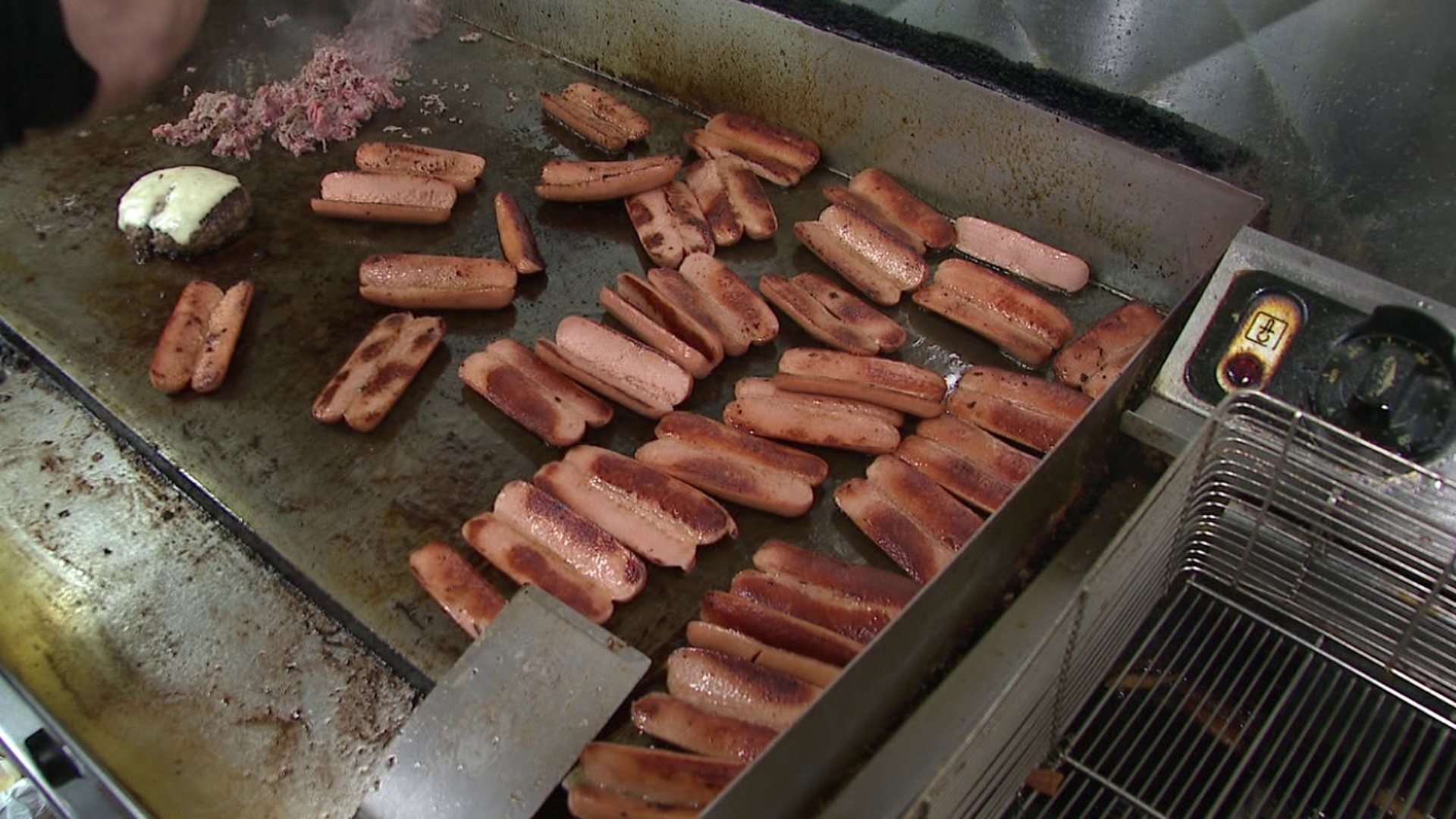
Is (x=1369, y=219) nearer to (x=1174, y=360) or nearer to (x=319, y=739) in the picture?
(x=1174, y=360)

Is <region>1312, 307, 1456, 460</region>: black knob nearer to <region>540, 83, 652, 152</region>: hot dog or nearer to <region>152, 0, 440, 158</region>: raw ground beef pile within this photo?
<region>540, 83, 652, 152</region>: hot dog

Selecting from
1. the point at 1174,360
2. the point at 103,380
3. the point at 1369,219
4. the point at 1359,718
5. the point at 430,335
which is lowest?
the point at 103,380

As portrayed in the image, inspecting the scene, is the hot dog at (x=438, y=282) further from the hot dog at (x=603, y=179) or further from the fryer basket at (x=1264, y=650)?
the fryer basket at (x=1264, y=650)

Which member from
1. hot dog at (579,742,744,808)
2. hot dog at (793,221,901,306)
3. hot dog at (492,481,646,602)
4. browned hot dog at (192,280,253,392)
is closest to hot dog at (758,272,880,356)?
hot dog at (793,221,901,306)

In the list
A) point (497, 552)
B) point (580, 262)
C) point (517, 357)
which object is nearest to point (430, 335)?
point (517, 357)

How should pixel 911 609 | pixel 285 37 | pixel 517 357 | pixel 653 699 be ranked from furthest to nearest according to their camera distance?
pixel 285 37
pixel 517 357
pixel 653 699
pixel 911 609

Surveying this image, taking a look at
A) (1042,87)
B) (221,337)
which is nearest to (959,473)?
(1042,87)
